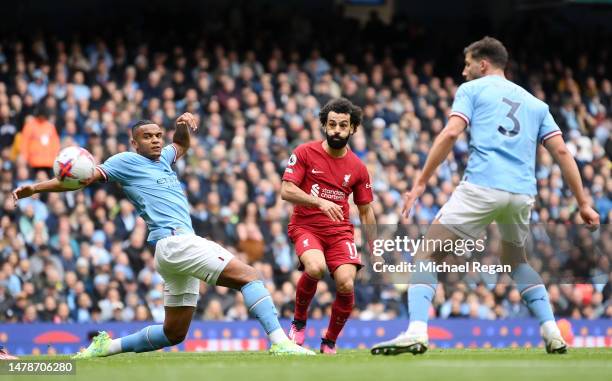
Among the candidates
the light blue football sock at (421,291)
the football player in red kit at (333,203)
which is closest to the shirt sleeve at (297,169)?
the football player in red kit at (333,203)

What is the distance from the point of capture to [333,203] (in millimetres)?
10109

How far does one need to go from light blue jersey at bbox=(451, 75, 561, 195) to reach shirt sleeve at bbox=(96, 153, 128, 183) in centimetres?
259

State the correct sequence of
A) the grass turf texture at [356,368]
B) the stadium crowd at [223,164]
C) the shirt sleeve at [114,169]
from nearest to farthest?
the grass turf texture at [356,368] < the shirt sleeve at [114,169] < the stadium crowd at [223,164]

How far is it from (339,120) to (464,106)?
168 cm

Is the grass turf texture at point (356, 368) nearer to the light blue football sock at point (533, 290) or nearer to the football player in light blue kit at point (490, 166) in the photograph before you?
the light blue football sock at point (533, 290)

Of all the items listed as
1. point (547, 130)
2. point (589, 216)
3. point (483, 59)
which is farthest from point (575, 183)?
point (483, 59)

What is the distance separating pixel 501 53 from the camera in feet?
29.5

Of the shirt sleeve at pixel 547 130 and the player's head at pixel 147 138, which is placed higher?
the player's head at pixel 147 138

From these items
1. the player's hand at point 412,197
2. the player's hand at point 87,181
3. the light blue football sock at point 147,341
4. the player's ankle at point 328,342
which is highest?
the player's hand at point 87,181

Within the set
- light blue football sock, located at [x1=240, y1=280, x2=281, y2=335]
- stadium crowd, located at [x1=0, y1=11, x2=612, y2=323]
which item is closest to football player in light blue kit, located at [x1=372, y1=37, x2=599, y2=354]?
light blue football sock, located at [x1=240, y1=280, x2=281, y2=335]

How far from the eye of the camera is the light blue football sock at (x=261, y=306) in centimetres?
937

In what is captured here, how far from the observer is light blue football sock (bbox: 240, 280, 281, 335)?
30.7 feet

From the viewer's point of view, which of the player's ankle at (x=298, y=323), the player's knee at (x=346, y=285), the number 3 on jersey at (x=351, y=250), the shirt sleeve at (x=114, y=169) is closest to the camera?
the shirt sleeve at (x=114, y=169)

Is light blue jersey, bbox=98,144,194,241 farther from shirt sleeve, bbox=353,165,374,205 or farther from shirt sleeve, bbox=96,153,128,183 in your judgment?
shirt sleeve, bbox=353,165,374,205
